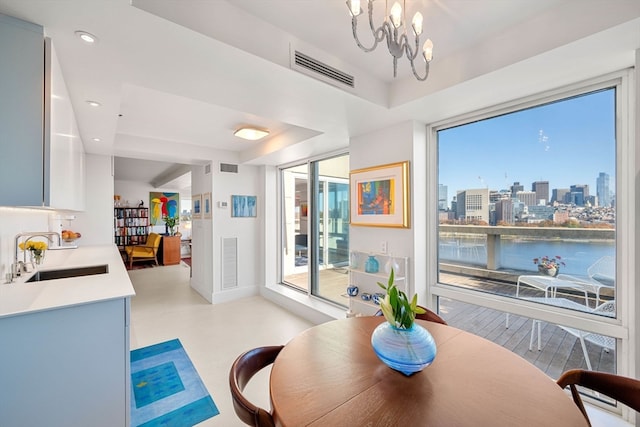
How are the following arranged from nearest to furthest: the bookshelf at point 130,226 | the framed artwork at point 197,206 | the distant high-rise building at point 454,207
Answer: the distant high-rise building at point 454,207 → the framed artwork at point 197,206 → the bookshelf at point 130,226

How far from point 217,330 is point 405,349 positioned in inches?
116

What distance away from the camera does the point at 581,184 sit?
1867 mm

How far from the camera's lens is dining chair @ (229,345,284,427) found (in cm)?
100

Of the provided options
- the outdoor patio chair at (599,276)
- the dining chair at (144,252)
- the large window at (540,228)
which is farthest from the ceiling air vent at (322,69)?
the dining chair at (144,252)

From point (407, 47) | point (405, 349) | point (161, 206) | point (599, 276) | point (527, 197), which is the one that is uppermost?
point (407, 47)

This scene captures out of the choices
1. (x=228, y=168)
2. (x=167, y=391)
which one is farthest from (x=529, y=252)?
(x=228, y=168)

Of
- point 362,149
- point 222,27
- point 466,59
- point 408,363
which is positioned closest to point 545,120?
point 466,59

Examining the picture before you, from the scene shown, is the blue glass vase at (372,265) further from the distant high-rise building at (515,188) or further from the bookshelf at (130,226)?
the bookshelf at (130,226)

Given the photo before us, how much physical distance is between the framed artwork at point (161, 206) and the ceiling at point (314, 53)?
7071 mm

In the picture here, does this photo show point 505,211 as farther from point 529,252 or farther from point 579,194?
point 579,194

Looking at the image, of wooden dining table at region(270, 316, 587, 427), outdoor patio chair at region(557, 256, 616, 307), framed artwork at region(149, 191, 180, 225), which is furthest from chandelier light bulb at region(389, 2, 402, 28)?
framed artwork at region(149, 191, 180, 225)

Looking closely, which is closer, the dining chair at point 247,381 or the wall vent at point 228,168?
the dining chair at point 247,381

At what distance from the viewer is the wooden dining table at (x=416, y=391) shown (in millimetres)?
907

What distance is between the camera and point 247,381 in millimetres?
→ 1277
